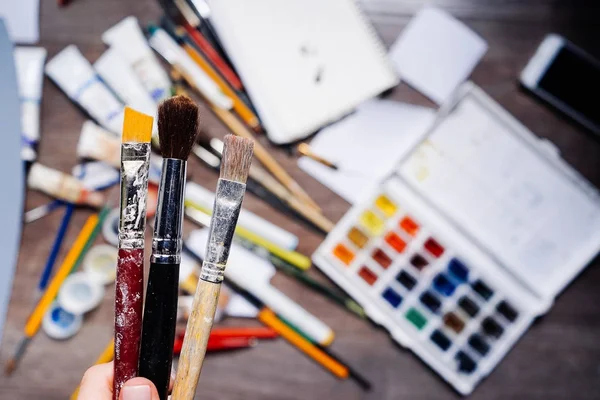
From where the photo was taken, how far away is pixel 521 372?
76 cm

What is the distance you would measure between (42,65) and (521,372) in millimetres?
803

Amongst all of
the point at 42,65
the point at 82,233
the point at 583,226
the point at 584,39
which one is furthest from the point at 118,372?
the point at 584,39

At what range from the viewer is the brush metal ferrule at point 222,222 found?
18.0 inches

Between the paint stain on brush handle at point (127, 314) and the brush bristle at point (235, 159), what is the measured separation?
10 centimetres

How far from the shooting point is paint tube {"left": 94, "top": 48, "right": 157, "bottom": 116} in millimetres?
749

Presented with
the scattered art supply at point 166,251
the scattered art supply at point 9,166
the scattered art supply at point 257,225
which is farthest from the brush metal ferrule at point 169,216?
the scattered art supply at point 9,166

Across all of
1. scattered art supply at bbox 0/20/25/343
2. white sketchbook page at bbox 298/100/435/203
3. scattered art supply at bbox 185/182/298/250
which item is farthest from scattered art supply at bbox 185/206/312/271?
scattered art supply at bbox 0/20/25/343

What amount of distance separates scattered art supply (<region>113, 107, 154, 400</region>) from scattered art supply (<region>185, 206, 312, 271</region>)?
0.94ft

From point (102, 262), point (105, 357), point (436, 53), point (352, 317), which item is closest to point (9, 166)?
point (102, 262)

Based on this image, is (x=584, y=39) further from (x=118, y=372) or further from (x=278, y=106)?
(x=118, y=372)

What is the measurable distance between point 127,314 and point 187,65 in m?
0.42

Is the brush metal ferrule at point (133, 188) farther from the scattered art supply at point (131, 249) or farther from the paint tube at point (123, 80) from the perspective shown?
the paint tube at point (123, 80)

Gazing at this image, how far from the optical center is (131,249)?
17.3 inches

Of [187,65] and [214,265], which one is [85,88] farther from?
[214,265]
